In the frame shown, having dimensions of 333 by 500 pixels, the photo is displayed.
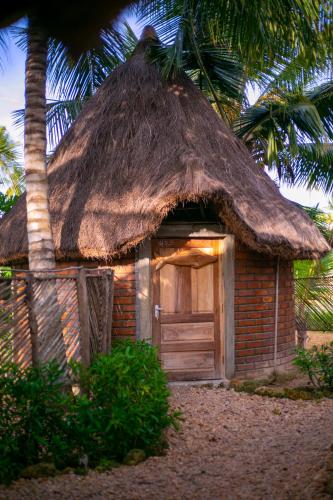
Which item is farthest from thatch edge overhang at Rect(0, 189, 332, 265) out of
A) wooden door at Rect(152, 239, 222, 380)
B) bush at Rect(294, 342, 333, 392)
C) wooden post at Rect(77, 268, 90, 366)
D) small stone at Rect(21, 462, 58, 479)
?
small stone at Rect(21, 462, 58, 479)

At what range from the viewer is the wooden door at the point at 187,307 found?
8.96m

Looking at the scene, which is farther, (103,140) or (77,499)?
(103,140)

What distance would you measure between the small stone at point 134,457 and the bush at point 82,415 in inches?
3.9

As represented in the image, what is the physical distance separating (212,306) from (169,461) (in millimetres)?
4248

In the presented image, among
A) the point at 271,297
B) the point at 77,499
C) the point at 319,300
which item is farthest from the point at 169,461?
the point at 319,300

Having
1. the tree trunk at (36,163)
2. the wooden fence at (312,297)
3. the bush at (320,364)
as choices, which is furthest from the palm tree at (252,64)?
the bush at (320,364)

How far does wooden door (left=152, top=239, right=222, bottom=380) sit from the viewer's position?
8961 millimetres

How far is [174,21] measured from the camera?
9.48 m

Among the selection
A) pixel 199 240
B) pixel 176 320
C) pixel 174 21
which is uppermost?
pixel 174 21

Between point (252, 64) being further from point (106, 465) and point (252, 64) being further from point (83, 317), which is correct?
point (106, 465)

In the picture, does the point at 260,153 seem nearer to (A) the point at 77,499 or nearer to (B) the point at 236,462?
(B) the point at 236,462

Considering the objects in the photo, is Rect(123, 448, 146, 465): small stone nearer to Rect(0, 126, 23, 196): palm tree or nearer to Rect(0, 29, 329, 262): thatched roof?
Rect(0, 29, 329, 262): thatched roof

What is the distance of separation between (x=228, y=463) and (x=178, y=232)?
4425 mm

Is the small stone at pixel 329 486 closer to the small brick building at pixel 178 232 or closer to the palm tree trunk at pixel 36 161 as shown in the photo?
the palm tree trunk at pixel 36 161
